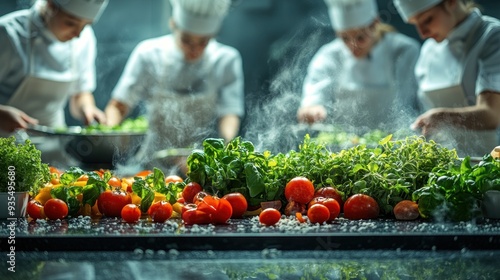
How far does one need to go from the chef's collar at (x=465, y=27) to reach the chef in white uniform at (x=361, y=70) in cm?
59

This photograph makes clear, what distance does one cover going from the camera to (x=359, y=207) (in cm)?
235

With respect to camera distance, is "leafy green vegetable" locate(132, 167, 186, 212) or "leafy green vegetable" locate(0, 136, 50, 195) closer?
"leafy green vegetable" locate(0, 136, 50, 195)

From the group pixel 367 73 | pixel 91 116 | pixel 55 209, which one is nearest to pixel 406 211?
pixel 55 209

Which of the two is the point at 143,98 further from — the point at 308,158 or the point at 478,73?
the point at 308,158

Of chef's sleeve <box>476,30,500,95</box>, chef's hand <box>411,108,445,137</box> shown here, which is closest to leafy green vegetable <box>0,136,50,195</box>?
chef's hand <box>411,108,445,137</box>

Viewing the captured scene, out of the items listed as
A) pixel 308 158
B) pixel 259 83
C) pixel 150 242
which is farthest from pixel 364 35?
pixel 150 242

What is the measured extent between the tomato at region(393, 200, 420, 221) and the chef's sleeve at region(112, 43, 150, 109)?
312 cm

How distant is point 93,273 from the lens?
1828 millimetres

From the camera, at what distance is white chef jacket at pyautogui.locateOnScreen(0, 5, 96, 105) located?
453 centimetres

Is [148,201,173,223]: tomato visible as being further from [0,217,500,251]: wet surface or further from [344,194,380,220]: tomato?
[344,194,380,220]: tomato

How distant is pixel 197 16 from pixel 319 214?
118 inches

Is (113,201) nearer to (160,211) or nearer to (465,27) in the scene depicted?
(160,211)

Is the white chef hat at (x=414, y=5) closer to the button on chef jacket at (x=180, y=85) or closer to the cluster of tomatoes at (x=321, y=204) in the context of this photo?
the button on chef jacket at (x=180, y=85)

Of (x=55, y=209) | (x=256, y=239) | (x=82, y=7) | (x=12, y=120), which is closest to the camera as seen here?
(x=256, y=239)
